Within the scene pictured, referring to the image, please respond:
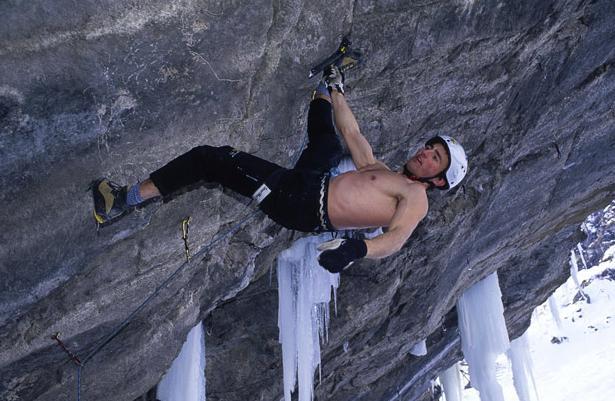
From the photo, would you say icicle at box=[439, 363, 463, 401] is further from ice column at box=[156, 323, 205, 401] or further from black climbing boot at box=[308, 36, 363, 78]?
black climbing boot at box=[308, 36, 363, 78]

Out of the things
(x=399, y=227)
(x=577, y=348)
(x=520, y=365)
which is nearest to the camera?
(x=399, y=227)

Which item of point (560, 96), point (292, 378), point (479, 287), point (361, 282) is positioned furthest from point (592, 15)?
point (479, 287)

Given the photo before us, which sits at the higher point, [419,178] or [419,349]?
[419,349]

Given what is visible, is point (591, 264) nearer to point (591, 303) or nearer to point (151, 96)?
point (591, 303)

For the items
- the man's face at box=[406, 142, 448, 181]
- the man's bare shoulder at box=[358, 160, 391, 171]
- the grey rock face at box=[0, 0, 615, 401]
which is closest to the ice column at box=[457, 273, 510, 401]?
the grey rock face at box=[0, 0, 615, 401]

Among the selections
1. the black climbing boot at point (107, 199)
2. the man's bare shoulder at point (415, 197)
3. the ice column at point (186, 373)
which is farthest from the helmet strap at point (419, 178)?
the ice column at point (186, 373)

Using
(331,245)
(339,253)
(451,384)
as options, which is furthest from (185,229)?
(451,384)

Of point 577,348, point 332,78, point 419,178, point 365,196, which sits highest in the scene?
point 577,348

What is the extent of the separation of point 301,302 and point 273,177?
295cm

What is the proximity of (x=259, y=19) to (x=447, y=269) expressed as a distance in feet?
22.8

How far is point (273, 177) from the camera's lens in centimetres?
510

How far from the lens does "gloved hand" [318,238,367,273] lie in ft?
14.5

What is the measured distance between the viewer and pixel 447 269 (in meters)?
11.0

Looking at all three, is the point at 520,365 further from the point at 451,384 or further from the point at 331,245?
the point at 331,245
